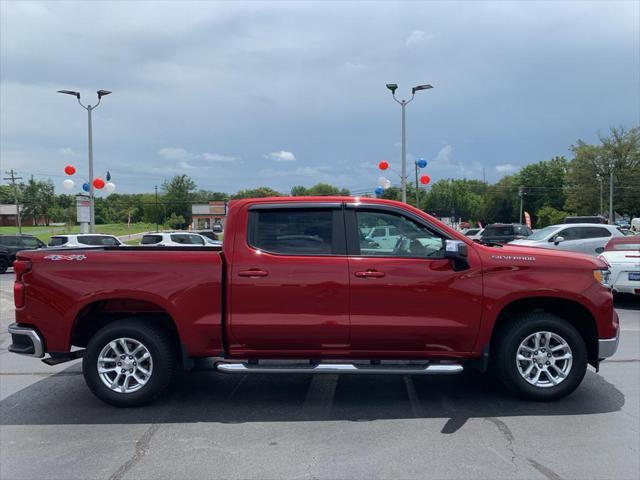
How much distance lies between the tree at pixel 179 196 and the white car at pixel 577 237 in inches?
3335

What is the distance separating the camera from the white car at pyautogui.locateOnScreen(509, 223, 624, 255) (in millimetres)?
16297

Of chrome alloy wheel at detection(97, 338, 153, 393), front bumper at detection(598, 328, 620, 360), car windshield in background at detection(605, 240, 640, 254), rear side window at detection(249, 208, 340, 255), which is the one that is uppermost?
rear side window at detection(249, 208, 340, 255)

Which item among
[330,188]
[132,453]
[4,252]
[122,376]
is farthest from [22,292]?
[330,188]

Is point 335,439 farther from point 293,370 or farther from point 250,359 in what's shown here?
point 250,359

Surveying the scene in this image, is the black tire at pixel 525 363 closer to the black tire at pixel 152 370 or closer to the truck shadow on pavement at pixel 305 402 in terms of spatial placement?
the truck shadow on pavement at pixel 305 402

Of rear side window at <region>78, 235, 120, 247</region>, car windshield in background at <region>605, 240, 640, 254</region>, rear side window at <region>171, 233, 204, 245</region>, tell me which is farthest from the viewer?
rear side window at <region>171, 233, 204, 245</region>

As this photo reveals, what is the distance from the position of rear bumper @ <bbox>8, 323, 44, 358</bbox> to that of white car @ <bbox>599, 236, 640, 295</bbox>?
32.0 feet

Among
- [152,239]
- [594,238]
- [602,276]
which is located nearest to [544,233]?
[594,238]

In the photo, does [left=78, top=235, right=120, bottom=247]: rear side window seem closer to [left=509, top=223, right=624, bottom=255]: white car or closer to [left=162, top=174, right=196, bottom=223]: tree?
[left=509, top=223, right=624, bottom=255]: white car

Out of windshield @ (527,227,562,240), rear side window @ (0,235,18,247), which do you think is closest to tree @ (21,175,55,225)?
rear side window @ (0,235,18,247)

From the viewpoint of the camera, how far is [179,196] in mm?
97625

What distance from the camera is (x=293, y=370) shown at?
15.5ft

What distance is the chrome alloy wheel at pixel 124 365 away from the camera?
4938 millimetres

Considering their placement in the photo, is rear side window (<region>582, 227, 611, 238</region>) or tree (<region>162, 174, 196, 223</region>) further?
tree (<region>162, 174, 196, 223</region>)
